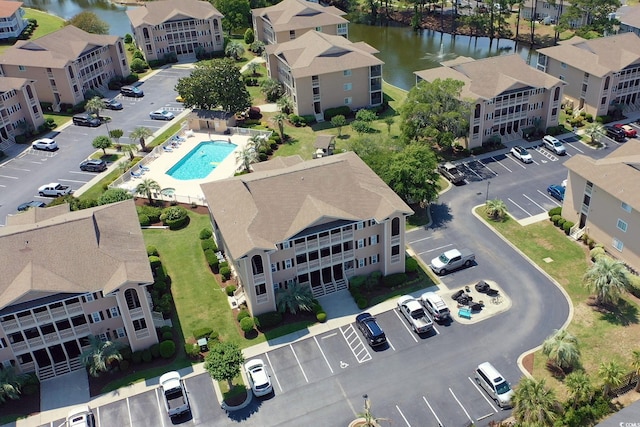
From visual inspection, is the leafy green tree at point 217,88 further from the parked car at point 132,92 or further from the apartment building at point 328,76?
the parked car at point 132,92

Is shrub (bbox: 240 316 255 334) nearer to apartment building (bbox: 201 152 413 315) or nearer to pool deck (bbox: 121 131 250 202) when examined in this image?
apartment building (bbox: 201 152 413 315)

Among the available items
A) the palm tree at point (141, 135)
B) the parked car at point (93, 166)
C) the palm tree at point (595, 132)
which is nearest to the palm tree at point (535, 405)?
the palm tree at point (595, 132)

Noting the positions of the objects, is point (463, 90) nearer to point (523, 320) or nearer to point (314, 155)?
point (314, 155)

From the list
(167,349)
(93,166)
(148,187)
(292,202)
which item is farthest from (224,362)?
(93,166)

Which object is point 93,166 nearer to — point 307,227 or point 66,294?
point 66,294

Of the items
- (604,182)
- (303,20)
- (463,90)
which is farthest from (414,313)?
(303,20)
